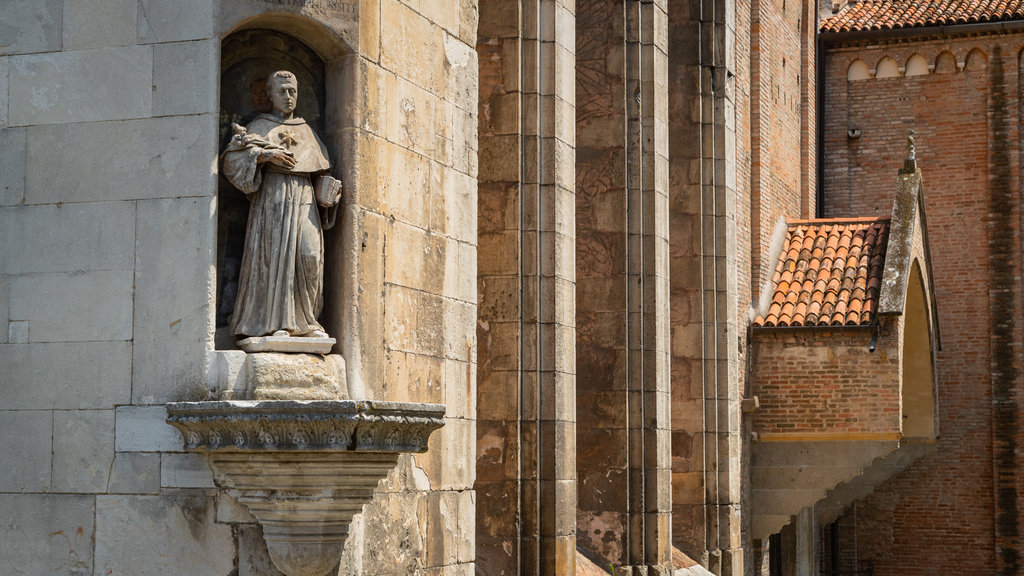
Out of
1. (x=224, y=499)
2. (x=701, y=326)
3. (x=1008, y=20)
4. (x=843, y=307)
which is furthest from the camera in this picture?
(x=1008, y=20)

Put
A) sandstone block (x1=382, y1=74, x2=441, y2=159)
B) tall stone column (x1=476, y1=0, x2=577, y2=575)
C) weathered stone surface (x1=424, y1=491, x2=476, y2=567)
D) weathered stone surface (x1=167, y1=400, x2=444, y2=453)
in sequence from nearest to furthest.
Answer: weathered stone surface (x1=167, y1=400, x2=444, y2=453), sandstone block (x1=382, y1=74, x2=441, y2=159), weathered stone surface (x1=424, y1=491, x2=476, y2=567), tall stone column (x1=476, y1=0, x2=577, y2=575)

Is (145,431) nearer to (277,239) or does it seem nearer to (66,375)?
(66,375)

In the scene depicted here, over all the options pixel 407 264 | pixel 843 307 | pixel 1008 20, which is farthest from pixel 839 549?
pixel 407 264

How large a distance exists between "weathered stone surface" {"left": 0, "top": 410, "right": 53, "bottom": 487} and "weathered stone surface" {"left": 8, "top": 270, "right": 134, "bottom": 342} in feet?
1.30

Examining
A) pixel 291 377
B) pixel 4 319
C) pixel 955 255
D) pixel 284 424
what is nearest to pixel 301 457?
pixel 284 424

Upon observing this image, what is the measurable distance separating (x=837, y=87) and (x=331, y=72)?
1734cm

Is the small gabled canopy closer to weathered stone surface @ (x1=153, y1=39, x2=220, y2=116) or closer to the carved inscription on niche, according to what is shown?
the carved inscription on niche

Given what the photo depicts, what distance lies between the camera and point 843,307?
60.2 feet

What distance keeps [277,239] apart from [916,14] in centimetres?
1851

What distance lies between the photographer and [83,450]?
24.7 ft

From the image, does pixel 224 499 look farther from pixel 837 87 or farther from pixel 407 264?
pixel 837 87

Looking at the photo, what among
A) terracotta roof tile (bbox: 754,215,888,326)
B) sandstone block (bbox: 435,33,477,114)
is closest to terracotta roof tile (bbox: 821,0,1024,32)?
terracotta roof tile (bbox: 754,215,888,326)

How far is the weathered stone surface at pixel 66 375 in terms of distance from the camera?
7.48m

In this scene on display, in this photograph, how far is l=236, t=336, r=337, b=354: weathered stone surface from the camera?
731 centimetres
